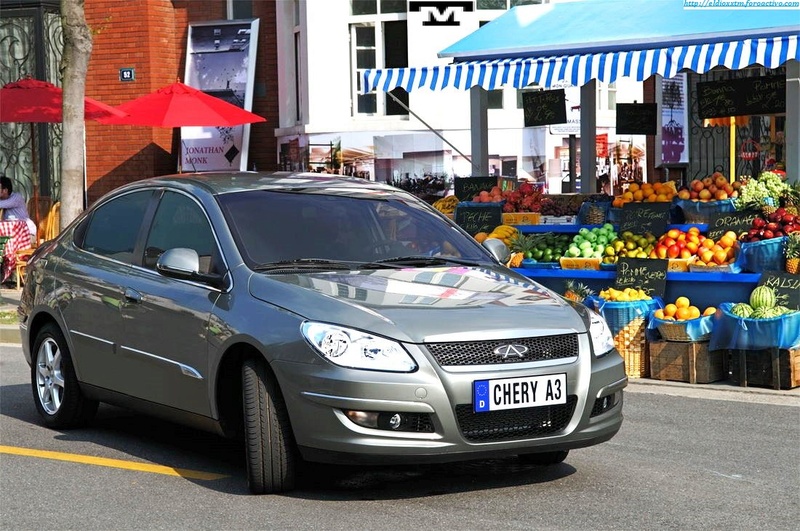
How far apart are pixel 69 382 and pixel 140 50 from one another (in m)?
14.5

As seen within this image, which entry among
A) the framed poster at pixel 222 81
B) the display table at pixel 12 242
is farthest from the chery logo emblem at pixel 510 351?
the framed poster at pixel 222 81

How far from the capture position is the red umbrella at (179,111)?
58.1ft

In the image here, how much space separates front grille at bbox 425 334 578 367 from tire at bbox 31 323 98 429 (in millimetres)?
3076

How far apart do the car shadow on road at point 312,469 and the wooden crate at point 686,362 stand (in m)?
3.64

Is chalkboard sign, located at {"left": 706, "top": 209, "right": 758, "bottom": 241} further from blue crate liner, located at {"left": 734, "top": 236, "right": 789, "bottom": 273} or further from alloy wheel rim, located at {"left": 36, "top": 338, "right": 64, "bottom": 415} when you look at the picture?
alloy wheel rim, located at {"left": 36, "top": 338, "right": 64, "bottom": 415}

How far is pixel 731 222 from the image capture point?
455 inches

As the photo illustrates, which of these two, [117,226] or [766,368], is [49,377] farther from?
[766,368]

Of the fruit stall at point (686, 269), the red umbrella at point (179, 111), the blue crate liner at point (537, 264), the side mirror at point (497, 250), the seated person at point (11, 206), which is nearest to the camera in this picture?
the side mirror at point (497, 250)

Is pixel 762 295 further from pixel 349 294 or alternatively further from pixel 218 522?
pixel 218 522

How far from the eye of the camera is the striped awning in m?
11.2

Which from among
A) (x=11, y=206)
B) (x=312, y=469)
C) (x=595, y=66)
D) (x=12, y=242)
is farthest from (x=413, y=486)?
(x=11, y=206)

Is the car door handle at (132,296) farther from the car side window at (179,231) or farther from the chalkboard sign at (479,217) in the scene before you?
the chalkboard sign at (479,217)

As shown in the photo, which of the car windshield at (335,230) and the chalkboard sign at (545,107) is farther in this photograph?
the chalkboard sign at (545,107)

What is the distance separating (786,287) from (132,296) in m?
5.59
